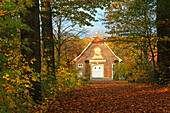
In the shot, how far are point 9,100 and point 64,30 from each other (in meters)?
20.7

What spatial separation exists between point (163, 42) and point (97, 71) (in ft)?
82.8

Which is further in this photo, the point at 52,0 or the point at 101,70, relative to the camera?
the point at 101,70

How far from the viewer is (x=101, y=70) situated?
38719 mm

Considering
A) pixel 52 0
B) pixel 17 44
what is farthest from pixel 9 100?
pixel 52 0

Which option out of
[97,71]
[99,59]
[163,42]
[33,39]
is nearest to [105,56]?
[99,59]

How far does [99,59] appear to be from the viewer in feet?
127

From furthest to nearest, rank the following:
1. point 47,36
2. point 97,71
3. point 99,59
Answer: point 97,71, point 99,59, point 47,36

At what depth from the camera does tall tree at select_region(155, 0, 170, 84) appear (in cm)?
1323

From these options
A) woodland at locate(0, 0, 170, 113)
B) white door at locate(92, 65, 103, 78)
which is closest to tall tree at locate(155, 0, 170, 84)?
woodland at locate(0, 0, 170, 113)

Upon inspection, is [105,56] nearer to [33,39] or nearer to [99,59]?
[99,59]

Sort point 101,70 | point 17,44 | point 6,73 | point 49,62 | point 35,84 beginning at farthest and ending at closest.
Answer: point 101,70 → point 49,62 → point 35,84 → point 17,44 → point 6,73

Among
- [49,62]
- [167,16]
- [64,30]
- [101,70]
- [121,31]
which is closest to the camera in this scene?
[49,62]

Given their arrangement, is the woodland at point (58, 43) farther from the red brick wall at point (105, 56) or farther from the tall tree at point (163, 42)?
the red brick wall at point (105, 56)

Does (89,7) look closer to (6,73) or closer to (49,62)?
(49,62)
